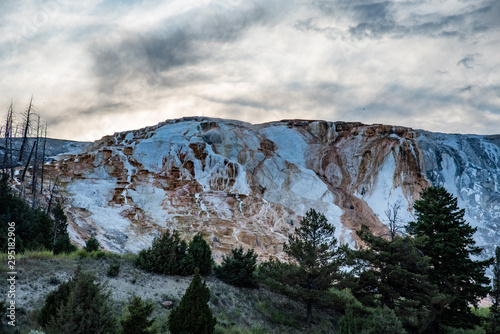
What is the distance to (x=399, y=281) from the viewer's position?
14609 millimetres

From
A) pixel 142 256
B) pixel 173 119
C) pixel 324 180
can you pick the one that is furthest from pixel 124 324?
pixel 173 119

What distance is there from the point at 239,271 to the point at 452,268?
1043 centimetres

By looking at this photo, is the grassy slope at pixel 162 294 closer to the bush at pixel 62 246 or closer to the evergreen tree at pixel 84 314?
the bush at pixel 62 246

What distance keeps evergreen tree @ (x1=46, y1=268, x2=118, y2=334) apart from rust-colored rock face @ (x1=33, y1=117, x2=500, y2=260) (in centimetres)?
1984

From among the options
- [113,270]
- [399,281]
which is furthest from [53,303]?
[399,281]

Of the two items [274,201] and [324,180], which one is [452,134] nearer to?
[324,180]

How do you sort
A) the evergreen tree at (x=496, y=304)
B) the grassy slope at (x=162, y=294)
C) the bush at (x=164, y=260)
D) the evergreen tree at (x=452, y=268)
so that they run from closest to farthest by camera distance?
the grassy slope at (x=162, y=294) → the bush at (x=164, y=260) → the evergreen tree at (x=452, y=268) → the evergreen tree at (x=496, y=304)

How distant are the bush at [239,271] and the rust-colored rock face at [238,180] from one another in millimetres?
12945

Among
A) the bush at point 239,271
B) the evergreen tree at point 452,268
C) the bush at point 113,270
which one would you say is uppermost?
the evergreen tree at point 452,268

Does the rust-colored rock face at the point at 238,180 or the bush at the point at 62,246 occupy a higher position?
the rust-colored rock face at the point at 238,180

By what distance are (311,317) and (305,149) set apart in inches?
1608

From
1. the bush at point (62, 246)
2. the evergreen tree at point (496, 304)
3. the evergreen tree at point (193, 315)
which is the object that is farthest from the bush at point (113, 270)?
the evergreen tree at point (496, 304)

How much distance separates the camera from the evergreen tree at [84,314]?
5.96 meters

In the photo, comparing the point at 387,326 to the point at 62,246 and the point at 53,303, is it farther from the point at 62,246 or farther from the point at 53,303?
the point at 62,246
